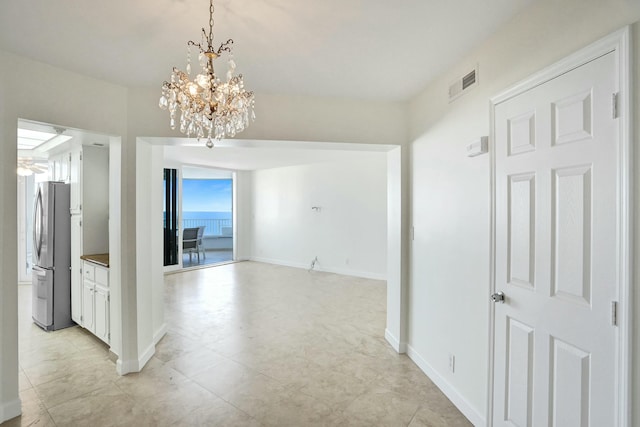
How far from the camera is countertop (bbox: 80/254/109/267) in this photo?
10.5 feet

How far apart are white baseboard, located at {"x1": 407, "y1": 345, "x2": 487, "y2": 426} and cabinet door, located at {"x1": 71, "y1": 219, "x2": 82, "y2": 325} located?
3.93 m

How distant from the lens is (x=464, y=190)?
227cm

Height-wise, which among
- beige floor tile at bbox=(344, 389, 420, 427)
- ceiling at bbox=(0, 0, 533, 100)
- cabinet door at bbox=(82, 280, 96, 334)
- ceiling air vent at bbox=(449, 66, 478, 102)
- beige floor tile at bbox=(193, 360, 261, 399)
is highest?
ceiling at bbox=(0, 0, 533, 100)

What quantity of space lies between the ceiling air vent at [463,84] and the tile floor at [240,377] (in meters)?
2.40

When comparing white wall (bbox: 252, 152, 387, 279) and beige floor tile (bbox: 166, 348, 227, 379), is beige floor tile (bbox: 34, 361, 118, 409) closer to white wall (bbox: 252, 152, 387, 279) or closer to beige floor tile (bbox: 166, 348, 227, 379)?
beige floor tile (bbox: 166, 348, 227, 379)

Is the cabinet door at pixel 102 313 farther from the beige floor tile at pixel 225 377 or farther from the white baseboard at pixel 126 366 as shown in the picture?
the beige floor tile at pixel 225 377

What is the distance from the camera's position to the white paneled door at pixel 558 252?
128 cm

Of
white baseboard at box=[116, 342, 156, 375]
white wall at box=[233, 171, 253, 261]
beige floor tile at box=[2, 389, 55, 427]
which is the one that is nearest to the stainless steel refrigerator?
beige floor tile at box=[2, 389, 55, 427]

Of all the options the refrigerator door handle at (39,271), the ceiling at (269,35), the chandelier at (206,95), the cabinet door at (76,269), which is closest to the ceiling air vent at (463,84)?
the ceiling at (269,35)

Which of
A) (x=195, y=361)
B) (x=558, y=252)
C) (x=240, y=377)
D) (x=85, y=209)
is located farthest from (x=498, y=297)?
(x=85, y=209)

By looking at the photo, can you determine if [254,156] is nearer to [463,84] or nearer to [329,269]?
[329,269]

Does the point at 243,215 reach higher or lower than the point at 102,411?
higher

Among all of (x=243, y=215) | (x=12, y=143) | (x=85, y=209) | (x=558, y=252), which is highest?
(x=12, y=143)

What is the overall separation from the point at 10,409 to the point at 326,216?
20.0 feet
